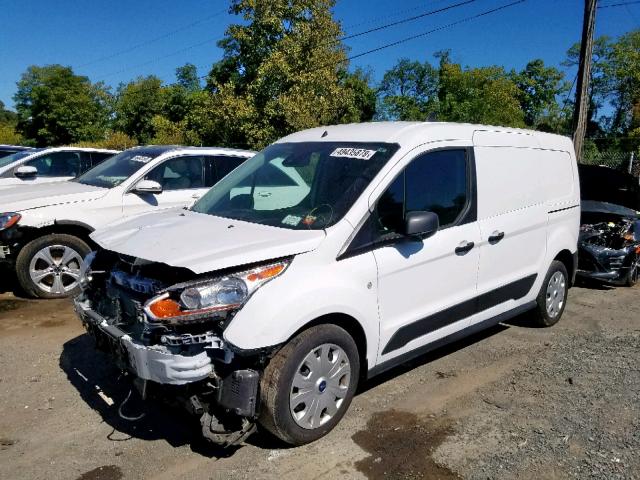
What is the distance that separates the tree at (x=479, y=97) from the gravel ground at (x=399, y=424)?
34403 millimetres

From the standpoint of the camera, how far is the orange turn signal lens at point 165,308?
295cm

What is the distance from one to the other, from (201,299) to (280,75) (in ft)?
79.6

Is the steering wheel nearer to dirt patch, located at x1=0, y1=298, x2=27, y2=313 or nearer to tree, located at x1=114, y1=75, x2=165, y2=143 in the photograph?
dirt patch, located at x1=0, y1=298, x2=27, y2=313

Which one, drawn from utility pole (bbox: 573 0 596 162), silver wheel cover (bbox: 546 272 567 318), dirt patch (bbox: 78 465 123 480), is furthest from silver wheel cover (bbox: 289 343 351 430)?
utility pole (bbox: 573 0 596 162)

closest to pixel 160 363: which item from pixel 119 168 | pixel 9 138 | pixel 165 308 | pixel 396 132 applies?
pixel 165 308

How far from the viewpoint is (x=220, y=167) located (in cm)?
748

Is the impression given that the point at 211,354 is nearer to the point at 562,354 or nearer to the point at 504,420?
the point at 504,420

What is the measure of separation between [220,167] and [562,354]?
4786 mm

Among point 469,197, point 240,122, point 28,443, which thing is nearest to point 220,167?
point 469,197

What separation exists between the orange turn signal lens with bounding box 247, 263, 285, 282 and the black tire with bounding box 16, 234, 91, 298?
140 inches

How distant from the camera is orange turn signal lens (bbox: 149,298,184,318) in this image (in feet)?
9.68

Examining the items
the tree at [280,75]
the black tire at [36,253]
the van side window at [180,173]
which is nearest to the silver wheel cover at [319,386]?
the black tire at [36,253]

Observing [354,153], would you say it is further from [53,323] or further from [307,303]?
[53,323]

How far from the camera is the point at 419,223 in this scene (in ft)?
11.6
